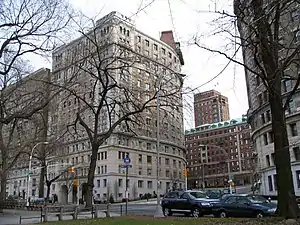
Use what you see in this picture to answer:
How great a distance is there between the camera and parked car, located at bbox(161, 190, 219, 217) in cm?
2572

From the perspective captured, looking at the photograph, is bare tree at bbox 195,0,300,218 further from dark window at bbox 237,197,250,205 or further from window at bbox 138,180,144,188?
window at bbox 138,180,144,188

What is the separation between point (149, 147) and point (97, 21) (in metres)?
69.5

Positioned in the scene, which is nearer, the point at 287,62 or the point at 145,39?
the point at 287,62

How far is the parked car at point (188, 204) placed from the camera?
25719mm

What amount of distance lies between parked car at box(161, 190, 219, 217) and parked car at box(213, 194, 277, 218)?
1024 millimetres

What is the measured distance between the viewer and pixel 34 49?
24469mm

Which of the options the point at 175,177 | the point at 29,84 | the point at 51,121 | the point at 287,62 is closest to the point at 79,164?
the point at 175,177

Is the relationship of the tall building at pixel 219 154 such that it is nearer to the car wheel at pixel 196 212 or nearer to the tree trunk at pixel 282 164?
the car wheel at pixel 196 212

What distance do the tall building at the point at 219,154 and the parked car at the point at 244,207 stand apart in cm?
9283

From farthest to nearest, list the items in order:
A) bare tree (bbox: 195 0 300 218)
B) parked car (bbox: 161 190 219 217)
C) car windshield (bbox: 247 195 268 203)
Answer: parked car (bbox: 161 190 219 217) → car windshield (bbox: 247 195 268 203) → bare tree (bbox: 195 0 300 218)

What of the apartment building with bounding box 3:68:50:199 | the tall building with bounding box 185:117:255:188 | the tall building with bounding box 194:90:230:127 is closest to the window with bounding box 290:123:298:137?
the tall building with bounding box 194:90:230:127

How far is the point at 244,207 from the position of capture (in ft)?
76.7

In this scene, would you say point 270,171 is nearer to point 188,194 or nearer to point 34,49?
point 188,194

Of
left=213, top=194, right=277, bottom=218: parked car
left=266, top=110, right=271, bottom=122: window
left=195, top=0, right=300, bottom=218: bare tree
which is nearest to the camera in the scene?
left=195, top=0, right=300, bottom=218: bare tree
